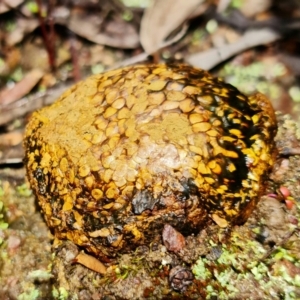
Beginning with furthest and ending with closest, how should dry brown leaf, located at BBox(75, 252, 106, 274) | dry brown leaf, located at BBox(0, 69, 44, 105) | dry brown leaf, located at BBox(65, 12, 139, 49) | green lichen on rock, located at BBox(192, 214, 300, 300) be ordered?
dry brown leaf, located at BBox(65, 12, 139, 49), dry brown leaf, located at BBox(0, 69, 44, 105), dry brown leaf, located at BBox(75, 252, 106, 274), green lichen on rock, located at BBox(192, 214, 300, 300)

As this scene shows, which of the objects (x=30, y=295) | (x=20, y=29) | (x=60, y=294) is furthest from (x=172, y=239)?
(x=20, y=29)

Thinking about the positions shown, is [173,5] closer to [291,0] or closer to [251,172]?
[291,0]

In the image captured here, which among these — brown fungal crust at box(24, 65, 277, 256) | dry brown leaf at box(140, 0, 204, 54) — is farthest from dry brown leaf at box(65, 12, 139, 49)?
brown fungal crust at box(24, 65, 277, 256)

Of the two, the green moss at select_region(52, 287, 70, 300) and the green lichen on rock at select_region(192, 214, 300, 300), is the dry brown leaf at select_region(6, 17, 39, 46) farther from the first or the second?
the green lichen on rock at select_region(192, 214, 300, 300)

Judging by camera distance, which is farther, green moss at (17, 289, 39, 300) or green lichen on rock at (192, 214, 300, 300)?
green moss at (17, 289, 39, 300)

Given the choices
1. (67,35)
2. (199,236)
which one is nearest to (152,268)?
(199,236)

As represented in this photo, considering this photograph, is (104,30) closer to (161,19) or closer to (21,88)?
(161,19)
